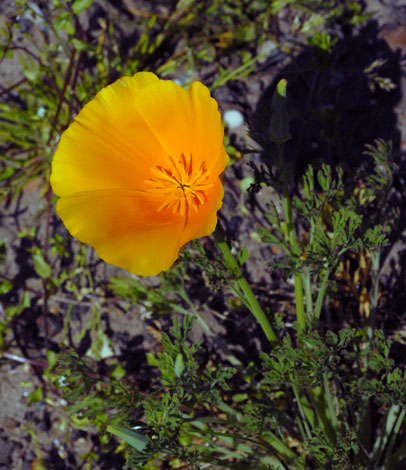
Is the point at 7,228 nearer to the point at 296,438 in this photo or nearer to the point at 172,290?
the point at 172,290

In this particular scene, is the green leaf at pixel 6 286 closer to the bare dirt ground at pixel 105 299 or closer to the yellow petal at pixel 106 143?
the bare dirt ground at pixel 105 299

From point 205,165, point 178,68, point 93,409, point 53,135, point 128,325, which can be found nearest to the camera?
point 205,165

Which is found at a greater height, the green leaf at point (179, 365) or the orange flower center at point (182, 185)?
the orange flower center at point (182, 185)

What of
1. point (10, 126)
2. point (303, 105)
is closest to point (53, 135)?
point (10, 126)

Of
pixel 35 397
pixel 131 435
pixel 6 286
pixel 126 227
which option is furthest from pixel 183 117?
pixel 35 397

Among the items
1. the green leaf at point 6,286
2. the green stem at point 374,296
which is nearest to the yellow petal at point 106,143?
the green stem at point 374,296

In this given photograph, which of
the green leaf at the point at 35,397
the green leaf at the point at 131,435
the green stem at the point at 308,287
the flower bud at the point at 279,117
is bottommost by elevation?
the green leaf at the point at 131,435

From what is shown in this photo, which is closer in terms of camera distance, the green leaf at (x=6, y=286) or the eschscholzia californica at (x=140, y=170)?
the eschscholzia californica at (x=140, y=170)

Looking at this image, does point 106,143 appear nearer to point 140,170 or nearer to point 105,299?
point 140,170

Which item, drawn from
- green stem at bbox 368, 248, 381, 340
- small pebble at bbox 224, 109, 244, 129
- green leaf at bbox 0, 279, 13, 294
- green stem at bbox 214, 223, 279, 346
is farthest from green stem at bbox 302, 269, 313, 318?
green leaf at bbox 0, 279, 13, 294
